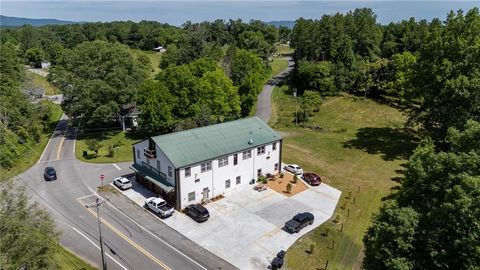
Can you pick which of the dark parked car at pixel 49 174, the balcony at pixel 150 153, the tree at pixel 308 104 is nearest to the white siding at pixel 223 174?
the balcony at pixel 150 153

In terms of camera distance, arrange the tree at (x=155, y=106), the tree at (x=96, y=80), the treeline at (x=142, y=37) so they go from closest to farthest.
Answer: the tree at (x=155, y=106)
the tree at (x=96, y=80)
the treeline at (x=142, y=37)

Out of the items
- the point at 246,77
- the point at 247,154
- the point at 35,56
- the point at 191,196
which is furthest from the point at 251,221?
the point at 35,56

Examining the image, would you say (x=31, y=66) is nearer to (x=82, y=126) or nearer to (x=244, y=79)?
(x=82, y=126)

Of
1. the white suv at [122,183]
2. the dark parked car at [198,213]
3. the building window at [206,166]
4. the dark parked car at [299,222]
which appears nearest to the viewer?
the dark parked car at [299,222]

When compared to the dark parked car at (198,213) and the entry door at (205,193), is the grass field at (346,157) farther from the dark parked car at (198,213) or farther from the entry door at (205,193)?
the entry door at (205,193)

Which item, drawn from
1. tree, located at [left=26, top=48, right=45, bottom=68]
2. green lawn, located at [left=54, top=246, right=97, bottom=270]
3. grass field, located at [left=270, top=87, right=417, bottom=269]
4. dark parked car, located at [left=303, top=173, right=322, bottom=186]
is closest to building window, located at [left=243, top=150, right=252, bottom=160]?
dark parked car, located at [left=303, top=173, right=322, bottom=186]

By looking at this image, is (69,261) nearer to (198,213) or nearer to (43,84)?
(198,213)
